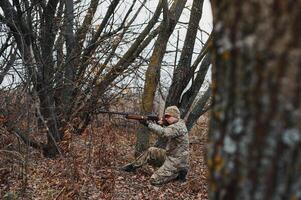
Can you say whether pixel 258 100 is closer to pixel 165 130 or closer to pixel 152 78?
pixel 165 130

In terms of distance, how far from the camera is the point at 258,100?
1502 mm

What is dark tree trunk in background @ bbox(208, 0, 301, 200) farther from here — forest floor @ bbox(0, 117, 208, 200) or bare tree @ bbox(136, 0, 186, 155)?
bare tree @ bbox(136, 0, 186, 155)

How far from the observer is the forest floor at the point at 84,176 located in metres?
7.19

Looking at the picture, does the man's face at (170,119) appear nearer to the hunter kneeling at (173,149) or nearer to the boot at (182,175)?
the hunter kneeling at (173,149)

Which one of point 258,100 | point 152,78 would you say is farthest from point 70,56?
point 258,100

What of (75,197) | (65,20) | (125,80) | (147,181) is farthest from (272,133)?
(125,80)

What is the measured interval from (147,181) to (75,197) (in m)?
2.44

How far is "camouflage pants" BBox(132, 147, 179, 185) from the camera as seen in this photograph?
904cm

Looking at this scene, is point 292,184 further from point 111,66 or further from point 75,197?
point 111,66

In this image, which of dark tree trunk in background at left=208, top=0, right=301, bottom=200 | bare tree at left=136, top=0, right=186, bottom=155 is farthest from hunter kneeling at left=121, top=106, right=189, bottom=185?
dark tree trunk in background at left=208, top=0, right=301, bottom=200

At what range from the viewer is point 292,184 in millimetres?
1481

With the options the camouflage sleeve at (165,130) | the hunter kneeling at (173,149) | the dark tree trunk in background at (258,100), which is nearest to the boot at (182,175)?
the hunter kneeling at (173,149)

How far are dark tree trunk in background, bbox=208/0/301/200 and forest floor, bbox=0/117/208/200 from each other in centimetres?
490

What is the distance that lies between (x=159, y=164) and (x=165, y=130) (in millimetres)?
1204
